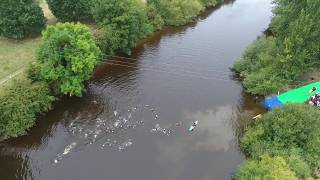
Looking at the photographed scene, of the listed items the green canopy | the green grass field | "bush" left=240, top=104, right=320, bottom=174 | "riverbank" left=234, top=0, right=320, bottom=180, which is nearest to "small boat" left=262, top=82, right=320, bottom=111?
the green canopy

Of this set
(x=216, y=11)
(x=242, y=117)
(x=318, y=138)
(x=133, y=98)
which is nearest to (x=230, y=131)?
(x=242, y=117)

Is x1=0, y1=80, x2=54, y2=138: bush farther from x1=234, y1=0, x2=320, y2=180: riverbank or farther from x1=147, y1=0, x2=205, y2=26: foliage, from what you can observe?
x1=147, y1=0, x2=205, y2=26: foliage

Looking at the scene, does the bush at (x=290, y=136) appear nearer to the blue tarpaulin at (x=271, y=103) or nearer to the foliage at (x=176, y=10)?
the blue tarpaulin at (x=271, y=103)

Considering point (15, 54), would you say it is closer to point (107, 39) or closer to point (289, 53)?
point (107, 39)

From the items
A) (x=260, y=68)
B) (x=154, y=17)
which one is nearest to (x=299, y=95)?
(x=260, y=68)

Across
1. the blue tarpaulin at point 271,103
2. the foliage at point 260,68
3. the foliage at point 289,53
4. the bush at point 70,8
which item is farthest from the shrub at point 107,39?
the blue tarpaulin at point 271,103
